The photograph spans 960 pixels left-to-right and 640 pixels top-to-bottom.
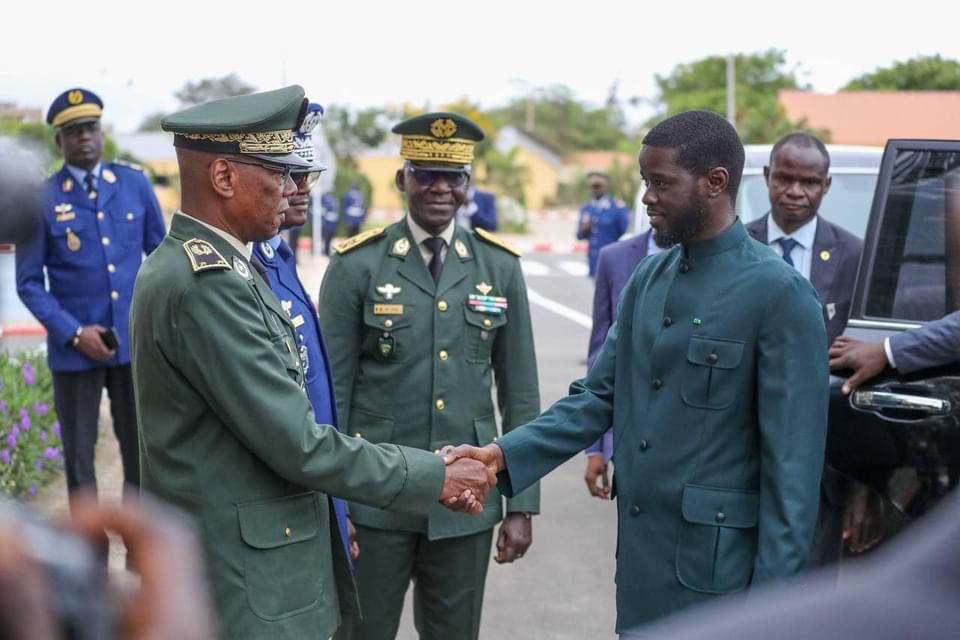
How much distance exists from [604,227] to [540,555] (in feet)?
33.0

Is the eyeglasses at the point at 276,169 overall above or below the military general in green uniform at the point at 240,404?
above

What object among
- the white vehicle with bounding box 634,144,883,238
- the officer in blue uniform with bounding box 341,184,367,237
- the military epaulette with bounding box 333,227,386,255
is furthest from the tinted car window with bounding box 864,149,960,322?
the officer in blue uniform with bounding box 341,184,367,237

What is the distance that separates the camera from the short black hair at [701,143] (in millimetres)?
3227

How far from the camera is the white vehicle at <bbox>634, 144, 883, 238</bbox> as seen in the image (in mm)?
7004

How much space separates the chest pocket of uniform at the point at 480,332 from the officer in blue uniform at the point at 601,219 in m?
11.0

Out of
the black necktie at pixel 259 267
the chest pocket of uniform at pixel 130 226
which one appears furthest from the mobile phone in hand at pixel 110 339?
the black necktie at pixel 259 267

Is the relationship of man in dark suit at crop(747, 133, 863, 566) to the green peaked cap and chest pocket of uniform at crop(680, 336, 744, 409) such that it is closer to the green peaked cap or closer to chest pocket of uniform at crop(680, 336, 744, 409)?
chest pocket of uniform at crop(680, 336, 744, 409)

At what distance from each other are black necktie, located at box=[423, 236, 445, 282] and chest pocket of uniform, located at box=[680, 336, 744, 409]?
4.23 feet

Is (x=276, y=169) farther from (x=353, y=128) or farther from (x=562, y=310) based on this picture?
(x=353, y=128)

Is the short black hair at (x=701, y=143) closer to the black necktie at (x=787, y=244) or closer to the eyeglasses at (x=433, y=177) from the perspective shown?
the eyeglasses at (x=433, y=177)

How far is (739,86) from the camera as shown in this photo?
56.4 meters

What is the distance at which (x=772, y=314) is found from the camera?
10.2 ft

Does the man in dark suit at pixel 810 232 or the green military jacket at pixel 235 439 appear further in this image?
the man in dark suit at pixel 810 232

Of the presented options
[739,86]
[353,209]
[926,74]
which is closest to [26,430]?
[926,74]
